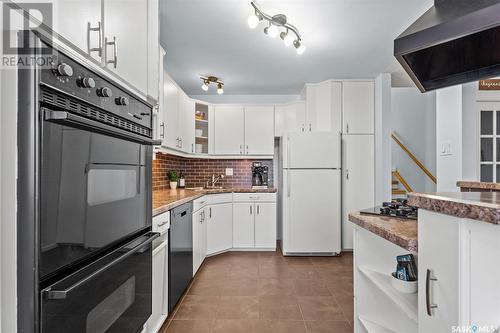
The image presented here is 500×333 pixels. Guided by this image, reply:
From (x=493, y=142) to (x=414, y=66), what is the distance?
355 cm

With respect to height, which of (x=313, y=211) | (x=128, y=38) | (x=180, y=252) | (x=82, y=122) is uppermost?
(x=128, y=38)

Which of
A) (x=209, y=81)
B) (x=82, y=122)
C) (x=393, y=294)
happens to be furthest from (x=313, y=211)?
(x=82, y=122)

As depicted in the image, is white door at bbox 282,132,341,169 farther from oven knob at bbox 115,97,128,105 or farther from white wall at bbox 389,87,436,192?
oven knob at bbox 115,97,128,105

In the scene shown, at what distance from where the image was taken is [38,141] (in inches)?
29.0

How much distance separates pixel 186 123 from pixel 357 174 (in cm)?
245

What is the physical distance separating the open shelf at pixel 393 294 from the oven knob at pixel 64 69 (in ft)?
4.93

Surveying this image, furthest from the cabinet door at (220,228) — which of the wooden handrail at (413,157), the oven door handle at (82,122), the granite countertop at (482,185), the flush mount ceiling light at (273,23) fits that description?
the wooden handrail at (413,157)

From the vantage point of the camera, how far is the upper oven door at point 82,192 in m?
0.77

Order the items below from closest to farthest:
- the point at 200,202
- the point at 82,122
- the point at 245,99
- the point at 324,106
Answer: the point at 82,122 → the point at 200,202 → the point at 324,106 → the point at 245,99

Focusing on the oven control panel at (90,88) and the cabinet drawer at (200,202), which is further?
the cabinet drawer at (200,202)

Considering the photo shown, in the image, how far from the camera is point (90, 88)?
962 millimetres

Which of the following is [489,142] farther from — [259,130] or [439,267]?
[439,267]

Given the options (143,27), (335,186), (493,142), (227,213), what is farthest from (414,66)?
(493,142)

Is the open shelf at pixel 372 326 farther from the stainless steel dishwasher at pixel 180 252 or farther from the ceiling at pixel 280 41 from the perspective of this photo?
the ceiling at pixel 280 41
